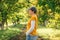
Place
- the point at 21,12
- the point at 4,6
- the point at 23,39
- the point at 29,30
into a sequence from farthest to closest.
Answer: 1. the point at 21,12
2. the point at 4,6
3. the point at 23,39
4. the point at 29,30

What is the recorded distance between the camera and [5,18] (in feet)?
100

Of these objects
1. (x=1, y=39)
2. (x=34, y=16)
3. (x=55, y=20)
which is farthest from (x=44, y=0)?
(x=34, y=16)

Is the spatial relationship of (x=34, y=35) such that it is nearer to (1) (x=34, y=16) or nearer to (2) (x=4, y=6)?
(1) (x=34, y=16)

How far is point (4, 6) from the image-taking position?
29.3 metres

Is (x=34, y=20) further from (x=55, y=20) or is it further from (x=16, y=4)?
(x=16, y=4)

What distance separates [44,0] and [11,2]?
1066cm

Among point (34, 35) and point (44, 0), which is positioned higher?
point (44, 0)

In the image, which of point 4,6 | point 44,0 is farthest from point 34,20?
point 4,6

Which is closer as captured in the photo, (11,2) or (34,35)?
(34,35)

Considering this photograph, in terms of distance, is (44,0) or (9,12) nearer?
(44,0)

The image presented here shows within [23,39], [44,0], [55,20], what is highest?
[44,0]

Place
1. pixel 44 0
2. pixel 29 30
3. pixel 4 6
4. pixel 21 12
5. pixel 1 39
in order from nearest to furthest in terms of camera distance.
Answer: pixel 29 30
pixel 44 0
pixel 1 39
pixel 4 6
pixel 21 12

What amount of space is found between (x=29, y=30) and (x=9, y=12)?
23454mm

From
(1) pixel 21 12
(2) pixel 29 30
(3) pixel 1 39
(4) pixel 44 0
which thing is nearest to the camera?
(2) pixel 29 30
